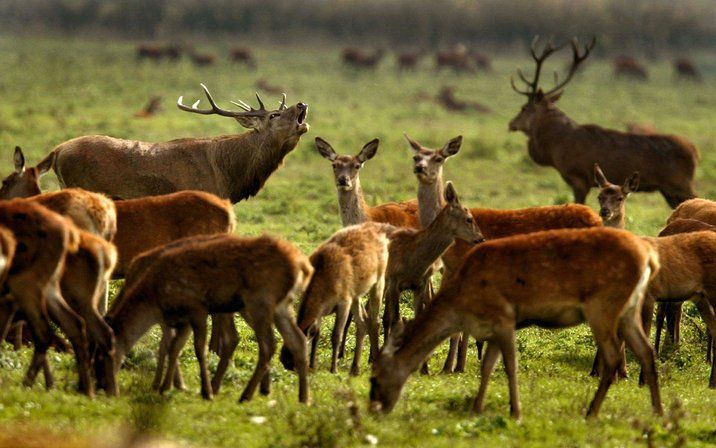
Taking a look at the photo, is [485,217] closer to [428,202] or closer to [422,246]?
[428,202]

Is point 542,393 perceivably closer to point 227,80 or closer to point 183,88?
point 183,88

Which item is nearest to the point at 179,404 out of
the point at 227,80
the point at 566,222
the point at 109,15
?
the point at 566,222

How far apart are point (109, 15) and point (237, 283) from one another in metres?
69.4

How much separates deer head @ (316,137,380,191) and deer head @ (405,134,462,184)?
57cm

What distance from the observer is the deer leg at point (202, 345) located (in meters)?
7.88

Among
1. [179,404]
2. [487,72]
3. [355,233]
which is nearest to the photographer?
[179,404]

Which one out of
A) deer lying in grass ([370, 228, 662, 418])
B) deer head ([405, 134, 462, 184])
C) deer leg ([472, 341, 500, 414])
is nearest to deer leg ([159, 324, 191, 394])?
deer lying in grass ([370, 228, 662, 418])

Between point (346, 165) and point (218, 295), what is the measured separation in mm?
3999

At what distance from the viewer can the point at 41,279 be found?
750cm

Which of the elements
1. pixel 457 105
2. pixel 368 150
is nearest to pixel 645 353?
pixel 368 150

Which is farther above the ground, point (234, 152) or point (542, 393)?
point (234, 152)

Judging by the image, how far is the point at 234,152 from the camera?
1250cm

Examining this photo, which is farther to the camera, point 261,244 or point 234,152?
point 234,152

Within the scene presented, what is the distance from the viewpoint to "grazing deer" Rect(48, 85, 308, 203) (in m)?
12.1
